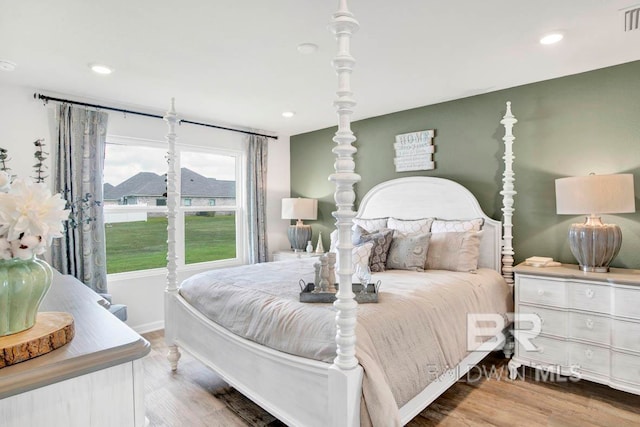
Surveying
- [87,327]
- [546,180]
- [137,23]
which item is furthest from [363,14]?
[546,180]

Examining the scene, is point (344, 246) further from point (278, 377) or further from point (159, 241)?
point (159, 241)

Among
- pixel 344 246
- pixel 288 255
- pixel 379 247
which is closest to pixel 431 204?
pixel 379 247

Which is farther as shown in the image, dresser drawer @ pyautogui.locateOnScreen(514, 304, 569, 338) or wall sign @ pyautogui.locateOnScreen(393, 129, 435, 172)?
wall sign @ pyautogui.locateOnScreen(393, 129, 435, 172)

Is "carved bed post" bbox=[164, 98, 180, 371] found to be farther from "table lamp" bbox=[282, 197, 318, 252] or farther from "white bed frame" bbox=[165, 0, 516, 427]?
"table lamp" bbox=[282, 197, 318, 252]

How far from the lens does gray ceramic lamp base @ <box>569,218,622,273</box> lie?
8.26 feet

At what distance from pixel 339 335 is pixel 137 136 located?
133 inches

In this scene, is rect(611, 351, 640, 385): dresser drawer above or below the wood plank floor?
above

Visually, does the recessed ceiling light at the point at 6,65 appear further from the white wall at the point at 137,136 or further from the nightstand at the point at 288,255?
the nightstand at the point at 288,255

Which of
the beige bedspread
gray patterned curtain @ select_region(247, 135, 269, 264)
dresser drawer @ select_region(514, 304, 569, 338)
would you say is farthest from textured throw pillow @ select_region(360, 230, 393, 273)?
gray patterned curtain @ select_region(247, 135, 269, 264)

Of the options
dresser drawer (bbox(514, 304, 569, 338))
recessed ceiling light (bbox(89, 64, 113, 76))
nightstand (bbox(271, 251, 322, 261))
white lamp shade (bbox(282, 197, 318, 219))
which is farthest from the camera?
white lamp shade (bbox(282, 197, 318, 219))

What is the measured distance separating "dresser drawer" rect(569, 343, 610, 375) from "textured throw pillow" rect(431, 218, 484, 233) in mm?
1161

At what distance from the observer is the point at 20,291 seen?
0.81 meters

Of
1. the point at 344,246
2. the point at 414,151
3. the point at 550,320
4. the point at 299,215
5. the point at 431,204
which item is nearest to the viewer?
the point at 344,246

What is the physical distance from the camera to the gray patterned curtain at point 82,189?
3287 mm
